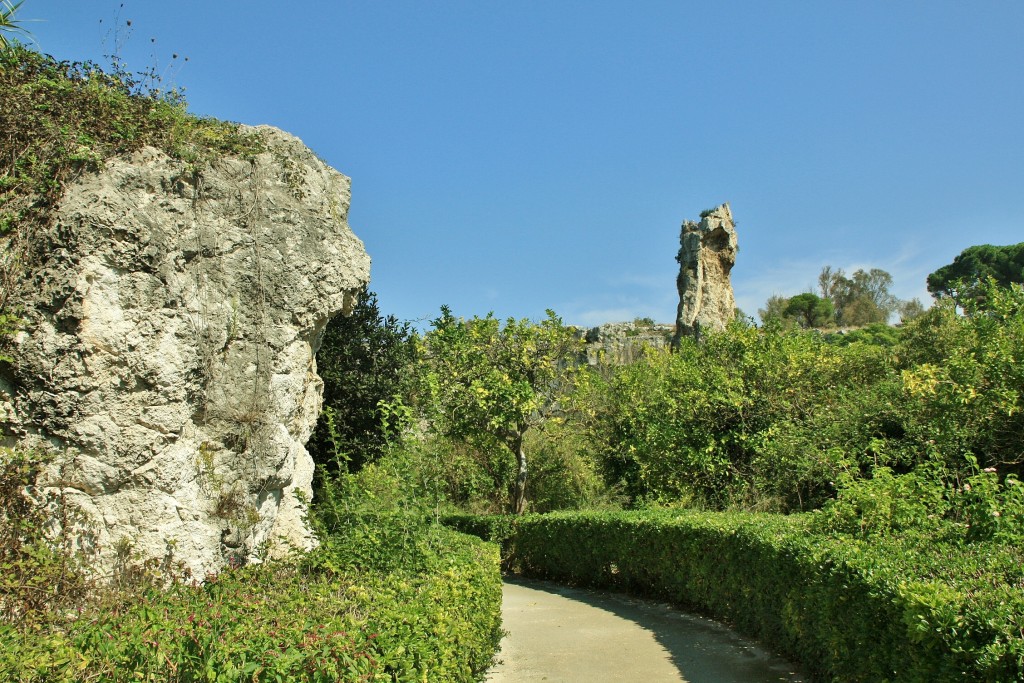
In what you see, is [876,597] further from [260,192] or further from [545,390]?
[545,390]

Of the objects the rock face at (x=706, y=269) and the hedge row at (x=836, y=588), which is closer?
the hedge row at (x=836, y=588)

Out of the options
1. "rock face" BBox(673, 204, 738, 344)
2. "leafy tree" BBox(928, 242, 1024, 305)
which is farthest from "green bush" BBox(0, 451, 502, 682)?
"leafy tree" BBox(928, 242, 1024, 305)

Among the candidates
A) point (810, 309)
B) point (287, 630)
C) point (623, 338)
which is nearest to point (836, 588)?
point (287, 630)

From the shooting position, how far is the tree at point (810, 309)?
75.8 metres

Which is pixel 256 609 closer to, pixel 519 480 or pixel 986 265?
pixel 519 480

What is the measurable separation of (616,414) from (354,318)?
9.66m

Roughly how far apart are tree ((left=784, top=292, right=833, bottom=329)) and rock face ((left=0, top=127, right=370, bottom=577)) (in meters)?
72.2

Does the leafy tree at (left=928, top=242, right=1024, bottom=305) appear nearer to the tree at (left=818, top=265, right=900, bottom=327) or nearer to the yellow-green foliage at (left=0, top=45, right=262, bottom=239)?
the tree at (left=818, top=265, right=900, bottom=327)

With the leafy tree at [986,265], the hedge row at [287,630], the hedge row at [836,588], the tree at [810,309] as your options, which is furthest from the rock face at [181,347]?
the tree at [810,309]

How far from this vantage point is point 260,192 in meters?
9.22

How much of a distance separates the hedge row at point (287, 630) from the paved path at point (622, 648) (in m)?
1.51

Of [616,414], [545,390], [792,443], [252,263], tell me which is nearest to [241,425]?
[252,263]

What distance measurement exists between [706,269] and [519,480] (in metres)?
23.1

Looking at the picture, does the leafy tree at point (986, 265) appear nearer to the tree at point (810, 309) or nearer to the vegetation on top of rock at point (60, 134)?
the tree at point (810, 309)
